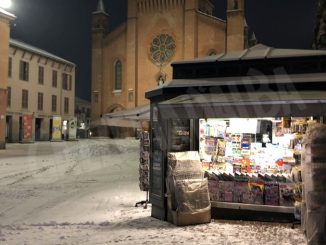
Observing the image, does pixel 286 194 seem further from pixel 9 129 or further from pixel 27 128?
pixel 9 129

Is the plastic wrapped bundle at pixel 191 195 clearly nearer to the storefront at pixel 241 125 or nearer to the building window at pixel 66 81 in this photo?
the storefront at pixel 241 125

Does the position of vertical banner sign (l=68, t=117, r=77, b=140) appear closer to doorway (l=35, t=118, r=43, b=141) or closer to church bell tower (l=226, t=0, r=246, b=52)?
doorway (l=35, t=118, r=43, b=141)

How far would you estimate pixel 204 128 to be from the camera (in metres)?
9.08

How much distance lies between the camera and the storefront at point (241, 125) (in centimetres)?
752

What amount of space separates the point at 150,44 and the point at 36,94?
602 inches

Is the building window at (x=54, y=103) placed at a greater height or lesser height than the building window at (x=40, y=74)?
lesser

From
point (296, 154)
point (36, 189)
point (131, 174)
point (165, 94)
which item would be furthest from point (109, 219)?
point (131, 174)

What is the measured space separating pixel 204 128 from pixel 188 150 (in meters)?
0.66

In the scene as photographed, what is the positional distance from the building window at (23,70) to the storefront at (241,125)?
139 ft

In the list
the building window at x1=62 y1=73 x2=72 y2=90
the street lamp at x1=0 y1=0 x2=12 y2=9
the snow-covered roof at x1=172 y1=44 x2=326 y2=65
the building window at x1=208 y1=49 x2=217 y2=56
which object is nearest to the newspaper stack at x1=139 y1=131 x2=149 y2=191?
the snow-covered roof at x1=172 y1=44 x2=326 y2=65

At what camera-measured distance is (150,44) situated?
51688 millimetres

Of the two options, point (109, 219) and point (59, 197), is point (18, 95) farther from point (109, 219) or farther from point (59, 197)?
point (109, 219)

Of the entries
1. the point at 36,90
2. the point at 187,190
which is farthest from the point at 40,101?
the point at 187,190

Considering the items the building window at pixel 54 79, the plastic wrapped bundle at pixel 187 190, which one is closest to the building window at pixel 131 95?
the building window at pixel 54 79
